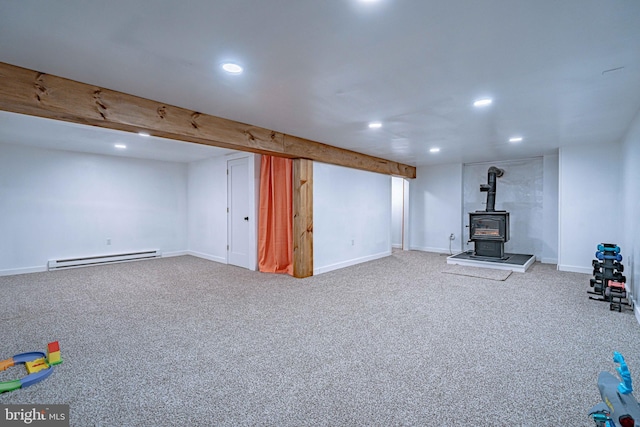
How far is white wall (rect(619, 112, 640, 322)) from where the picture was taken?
3.48m

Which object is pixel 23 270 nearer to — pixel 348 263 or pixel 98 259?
pixel 98 259

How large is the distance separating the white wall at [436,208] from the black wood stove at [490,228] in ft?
3.74

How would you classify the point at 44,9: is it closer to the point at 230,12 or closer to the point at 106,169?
the point at 230,12

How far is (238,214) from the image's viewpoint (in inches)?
241

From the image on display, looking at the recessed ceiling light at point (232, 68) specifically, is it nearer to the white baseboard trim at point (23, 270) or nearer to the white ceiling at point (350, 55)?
the white ceiling at point (350, 55)

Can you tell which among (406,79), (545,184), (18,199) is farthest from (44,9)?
(545,184)

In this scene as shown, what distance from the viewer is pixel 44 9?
5.52 feet

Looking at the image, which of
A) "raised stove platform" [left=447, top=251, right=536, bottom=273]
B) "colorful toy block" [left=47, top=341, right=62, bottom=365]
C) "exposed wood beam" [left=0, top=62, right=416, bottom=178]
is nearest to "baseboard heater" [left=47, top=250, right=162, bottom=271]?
"exposed wood beam" [left=0, top=62, right=416, bottom=178]

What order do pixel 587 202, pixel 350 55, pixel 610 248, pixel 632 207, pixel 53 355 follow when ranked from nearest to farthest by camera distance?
Answer: pixel 350 55
pixel 53 355
pixel 632 207
pixel 610 248
pixel 587 202

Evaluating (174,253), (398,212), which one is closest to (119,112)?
(174,253)

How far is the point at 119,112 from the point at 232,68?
1297 mm

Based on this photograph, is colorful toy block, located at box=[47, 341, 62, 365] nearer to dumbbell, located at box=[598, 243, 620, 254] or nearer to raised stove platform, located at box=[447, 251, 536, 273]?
dumbbell, located at box=[598, 243, 620, 254]

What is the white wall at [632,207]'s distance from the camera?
348 cm

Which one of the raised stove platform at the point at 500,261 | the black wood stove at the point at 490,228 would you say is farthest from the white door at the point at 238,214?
the black wood stove at the point at 490,228
